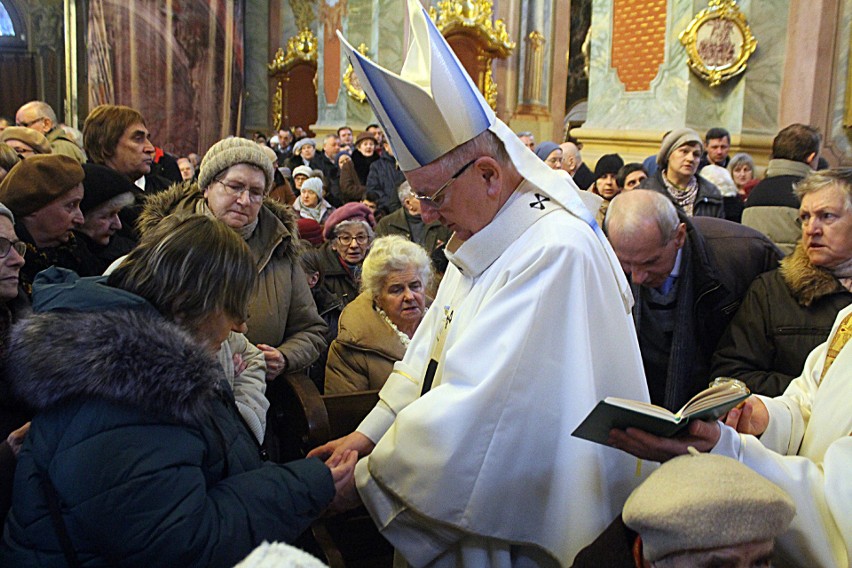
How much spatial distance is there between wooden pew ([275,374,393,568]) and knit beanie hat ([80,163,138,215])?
1082 mm

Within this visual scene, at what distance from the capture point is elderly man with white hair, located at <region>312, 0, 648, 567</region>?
5.95 feet

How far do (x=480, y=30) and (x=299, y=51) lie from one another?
Result: 18.2 feet

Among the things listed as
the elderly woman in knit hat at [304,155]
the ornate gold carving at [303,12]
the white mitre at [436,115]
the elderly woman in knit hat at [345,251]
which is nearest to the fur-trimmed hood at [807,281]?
the white mitre at [436,115]

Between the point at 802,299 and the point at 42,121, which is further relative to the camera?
the point at 42,121

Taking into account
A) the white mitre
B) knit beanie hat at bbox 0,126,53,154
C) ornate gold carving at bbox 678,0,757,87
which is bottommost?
knit beanie hat at bbox 0,126,53,154

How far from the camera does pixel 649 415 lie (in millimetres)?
1500

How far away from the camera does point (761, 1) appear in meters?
7.63

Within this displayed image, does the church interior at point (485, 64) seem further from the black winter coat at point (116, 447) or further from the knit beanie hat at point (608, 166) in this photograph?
the black winter coat at point (116, 447)

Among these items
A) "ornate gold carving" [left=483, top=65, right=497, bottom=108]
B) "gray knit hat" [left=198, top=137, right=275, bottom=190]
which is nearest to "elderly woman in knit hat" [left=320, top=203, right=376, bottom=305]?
"gray knit hat" [left=198, top=137, right=275, bottom=190]

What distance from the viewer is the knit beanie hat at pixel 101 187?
3.28 meters

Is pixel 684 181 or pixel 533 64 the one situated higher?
pixel 533 64

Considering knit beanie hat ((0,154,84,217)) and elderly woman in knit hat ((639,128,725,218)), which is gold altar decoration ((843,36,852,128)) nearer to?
elderly woman in knit hat ((639,128,725,218))

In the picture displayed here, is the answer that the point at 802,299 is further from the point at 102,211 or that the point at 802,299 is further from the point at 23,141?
the point at 23,141

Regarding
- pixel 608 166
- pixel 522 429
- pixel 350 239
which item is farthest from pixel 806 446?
pixel 608 166
